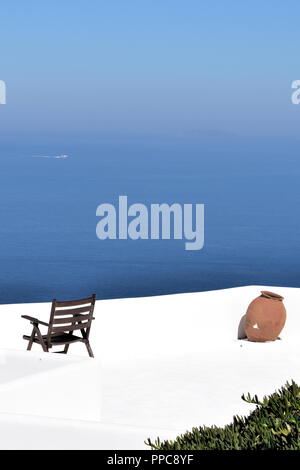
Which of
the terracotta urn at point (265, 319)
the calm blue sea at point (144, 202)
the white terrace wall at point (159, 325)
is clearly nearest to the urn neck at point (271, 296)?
the terracotta urn at point (265, 319)

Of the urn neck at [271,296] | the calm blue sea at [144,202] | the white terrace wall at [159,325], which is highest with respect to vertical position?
the calm blue sea at [144,202]

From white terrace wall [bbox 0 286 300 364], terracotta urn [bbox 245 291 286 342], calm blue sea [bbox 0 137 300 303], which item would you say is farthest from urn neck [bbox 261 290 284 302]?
calm blue sea [bbox 0 137 300 303]

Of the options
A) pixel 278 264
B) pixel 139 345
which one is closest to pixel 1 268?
pixel 278 264

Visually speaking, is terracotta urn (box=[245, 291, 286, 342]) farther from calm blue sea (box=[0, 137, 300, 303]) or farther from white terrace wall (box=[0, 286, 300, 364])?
calm blue sea (box=[0, 137, 300, 303])

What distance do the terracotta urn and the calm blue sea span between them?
32573mm

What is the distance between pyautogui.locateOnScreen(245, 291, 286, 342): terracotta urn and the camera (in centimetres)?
988

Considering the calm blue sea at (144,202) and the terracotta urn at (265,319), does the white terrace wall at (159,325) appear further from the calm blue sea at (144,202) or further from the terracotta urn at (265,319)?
the calm blue sea at (144,202)

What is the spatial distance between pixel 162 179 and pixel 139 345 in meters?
74.8

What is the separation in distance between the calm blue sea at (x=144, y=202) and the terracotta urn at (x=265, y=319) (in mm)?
32573

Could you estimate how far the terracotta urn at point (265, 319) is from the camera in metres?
9.88

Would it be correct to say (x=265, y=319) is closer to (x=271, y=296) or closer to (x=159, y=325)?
(x=271, y=296)

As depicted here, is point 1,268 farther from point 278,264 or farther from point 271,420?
point 271,420

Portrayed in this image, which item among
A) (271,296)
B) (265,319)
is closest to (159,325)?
(265,319)

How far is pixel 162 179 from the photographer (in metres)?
84.1
